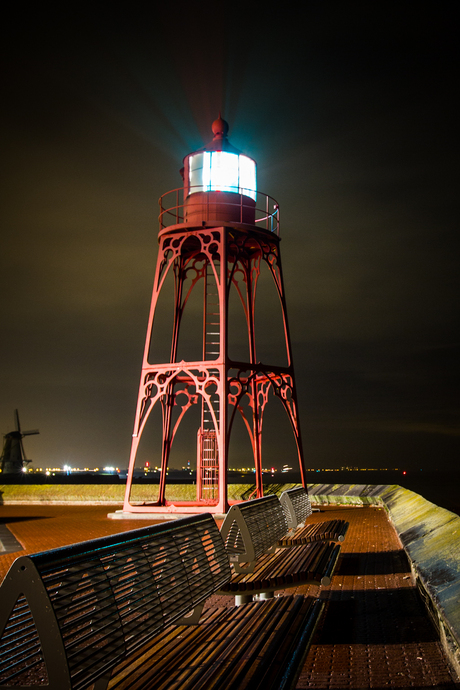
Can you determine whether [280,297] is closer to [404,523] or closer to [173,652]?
[404,523]

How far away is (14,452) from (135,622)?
96.4 meters

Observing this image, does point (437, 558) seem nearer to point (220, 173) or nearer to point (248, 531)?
point (248, 531)

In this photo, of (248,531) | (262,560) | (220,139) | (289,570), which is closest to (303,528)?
(262,560)

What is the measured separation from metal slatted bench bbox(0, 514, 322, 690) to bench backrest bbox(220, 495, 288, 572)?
1.55m

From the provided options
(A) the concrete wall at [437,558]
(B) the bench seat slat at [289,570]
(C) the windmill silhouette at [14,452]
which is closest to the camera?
(A) the concrete wall at [437,558]

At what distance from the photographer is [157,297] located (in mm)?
17281

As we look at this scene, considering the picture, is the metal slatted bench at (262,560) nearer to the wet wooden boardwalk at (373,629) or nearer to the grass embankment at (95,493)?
the wet wooden boardwalk at (373,629)

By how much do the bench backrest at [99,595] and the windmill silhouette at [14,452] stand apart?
300 ft

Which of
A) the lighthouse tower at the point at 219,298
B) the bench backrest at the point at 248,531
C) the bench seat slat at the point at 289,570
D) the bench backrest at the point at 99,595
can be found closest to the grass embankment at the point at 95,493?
the lighthouse tower at the point at 219,298

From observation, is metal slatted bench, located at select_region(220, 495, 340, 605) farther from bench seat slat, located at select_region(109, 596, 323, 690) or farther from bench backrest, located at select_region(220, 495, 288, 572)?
bench seat slat, located at select_region(109, 596, 323, 690)

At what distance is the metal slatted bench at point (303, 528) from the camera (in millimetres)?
8031

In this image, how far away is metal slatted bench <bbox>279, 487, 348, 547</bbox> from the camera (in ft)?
26.3

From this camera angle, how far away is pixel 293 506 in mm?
9906

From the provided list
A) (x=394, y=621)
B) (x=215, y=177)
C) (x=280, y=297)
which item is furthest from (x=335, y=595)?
(x=215, y=177)
